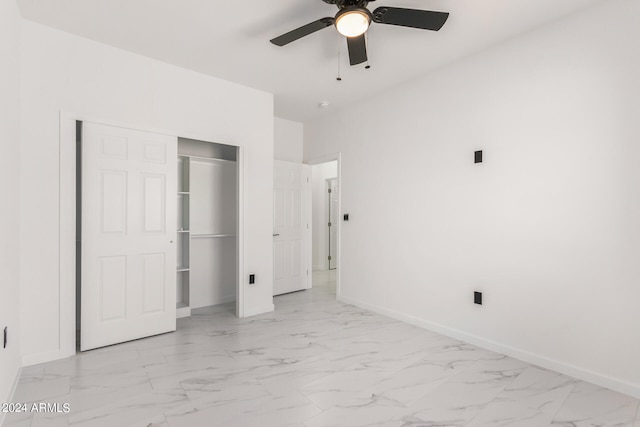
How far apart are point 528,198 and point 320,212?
4669 millimetres

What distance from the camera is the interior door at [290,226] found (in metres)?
4.89

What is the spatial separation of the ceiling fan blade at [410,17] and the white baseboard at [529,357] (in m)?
2.65

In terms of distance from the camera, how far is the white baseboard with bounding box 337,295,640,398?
224cm

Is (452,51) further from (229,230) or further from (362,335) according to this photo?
(229,230)

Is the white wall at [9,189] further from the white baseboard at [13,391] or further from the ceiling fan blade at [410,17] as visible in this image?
the ceiling fan blade at [410,17]

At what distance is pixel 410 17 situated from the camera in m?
2.09

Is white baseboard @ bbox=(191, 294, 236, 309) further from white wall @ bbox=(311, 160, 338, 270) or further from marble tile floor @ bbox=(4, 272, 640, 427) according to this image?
white wall @ bbox=(311, 160, 338, 270)

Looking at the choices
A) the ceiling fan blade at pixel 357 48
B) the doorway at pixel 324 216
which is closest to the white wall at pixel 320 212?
the doorway at pixel 324 216

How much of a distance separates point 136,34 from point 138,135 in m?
0.87

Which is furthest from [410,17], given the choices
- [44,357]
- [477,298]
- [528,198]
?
[44,357]

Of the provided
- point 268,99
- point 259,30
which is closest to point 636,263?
point 259,30

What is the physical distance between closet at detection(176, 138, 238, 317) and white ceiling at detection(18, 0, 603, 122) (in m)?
1.11

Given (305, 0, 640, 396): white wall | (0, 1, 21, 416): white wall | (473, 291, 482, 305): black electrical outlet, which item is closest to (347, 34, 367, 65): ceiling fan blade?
(305, 0, 640, 396): white wall

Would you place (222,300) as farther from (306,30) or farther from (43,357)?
(306,30)
